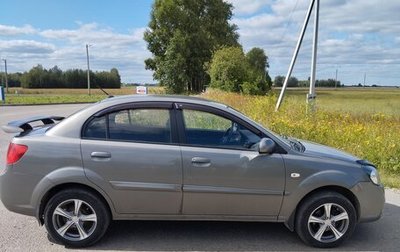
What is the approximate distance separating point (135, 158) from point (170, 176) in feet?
1.32

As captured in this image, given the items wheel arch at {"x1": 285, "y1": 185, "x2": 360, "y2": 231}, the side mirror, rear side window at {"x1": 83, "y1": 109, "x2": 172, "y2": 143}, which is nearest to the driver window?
the side mirror

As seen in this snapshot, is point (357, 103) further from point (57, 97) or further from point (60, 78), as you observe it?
point (60, 78)

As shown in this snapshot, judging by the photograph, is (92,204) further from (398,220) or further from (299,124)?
(299,124)

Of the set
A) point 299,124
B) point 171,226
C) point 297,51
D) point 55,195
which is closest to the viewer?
point 55,195

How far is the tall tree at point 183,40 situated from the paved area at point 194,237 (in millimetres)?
33933

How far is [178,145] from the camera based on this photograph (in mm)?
3984

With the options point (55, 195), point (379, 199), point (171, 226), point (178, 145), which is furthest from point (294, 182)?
point (55, 195)

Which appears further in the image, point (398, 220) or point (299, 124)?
point (299, 124)

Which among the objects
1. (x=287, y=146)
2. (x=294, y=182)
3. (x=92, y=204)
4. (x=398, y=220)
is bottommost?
(x=398, y=220)

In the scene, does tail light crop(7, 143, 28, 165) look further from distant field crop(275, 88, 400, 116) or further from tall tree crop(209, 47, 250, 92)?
tall tree crop(209, 47, 250, 92)

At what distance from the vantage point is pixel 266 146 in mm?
3908

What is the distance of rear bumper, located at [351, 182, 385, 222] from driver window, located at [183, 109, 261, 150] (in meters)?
1.22

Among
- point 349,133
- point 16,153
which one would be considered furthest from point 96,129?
point 349,133

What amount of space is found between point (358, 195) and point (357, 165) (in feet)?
1.06
